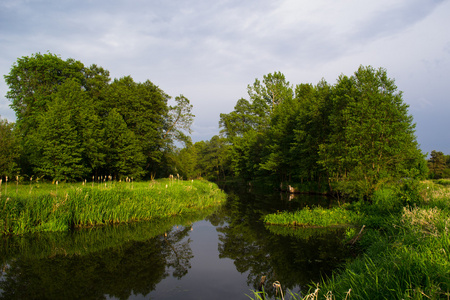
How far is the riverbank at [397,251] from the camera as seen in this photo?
4.45m

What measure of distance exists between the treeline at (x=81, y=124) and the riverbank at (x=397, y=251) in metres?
21.4

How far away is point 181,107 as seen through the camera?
46500mm

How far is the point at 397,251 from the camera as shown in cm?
686

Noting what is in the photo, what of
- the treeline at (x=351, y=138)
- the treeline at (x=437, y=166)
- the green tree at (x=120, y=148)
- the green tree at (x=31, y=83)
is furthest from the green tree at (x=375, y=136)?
the treeline at (x=437, y=166)

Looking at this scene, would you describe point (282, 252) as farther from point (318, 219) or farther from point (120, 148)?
point (120, 148)

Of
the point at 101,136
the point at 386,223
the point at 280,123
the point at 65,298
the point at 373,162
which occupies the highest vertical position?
the point at 280,123

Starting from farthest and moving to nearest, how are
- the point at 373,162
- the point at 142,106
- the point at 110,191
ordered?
the point at 142,106, the point at 373,162, the point at 110,191

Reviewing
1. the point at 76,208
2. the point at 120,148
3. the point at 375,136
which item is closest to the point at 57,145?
the point at 120,148

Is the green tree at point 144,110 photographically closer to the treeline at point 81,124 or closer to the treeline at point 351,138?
the treeline at point 81,124

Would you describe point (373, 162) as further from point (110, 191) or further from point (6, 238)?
point (6, 238)

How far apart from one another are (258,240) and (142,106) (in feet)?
101

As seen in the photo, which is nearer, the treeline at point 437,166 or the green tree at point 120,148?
the green tree at point 120,148

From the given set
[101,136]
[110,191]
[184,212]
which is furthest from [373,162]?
[101,136]

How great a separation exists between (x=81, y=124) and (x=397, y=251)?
30.3 meters
